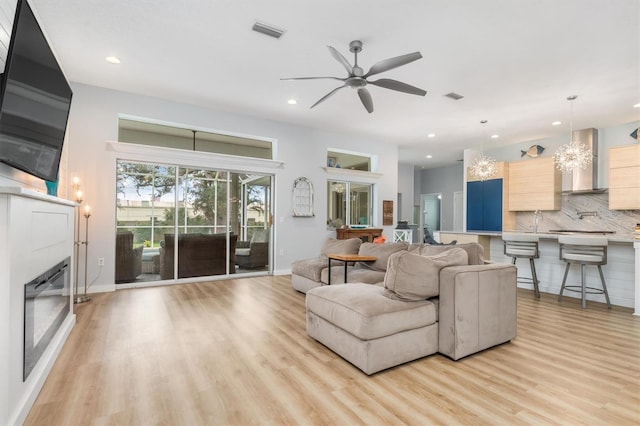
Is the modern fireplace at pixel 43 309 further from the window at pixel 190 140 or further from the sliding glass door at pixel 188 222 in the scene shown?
the window at pixel 190 140

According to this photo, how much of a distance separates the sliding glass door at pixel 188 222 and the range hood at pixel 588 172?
633 centimetres

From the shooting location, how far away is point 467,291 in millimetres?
2533

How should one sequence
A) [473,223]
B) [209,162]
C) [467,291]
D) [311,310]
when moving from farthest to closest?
[473,223] < [209,162] < [311,310] < [467,291]

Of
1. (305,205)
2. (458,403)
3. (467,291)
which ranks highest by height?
(305,205)

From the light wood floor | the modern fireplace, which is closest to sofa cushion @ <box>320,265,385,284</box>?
the light wood floor

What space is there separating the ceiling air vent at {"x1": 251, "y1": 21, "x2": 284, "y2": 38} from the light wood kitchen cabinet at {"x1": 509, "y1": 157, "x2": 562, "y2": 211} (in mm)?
6400

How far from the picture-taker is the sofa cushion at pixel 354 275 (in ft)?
12.3

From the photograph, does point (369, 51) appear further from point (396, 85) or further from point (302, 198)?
point (302, 198)

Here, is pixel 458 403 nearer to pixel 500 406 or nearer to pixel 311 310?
pixel 500 406

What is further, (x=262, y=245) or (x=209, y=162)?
(x=262, y=245)

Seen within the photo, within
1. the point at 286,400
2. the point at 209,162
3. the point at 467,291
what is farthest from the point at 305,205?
the point at 286,400

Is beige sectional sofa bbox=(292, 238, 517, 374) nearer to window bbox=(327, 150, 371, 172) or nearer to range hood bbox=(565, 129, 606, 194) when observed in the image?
window bbox=(327, 150, 371, 172)

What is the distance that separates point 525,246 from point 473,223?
3.74 m

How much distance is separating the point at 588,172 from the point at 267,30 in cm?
681
